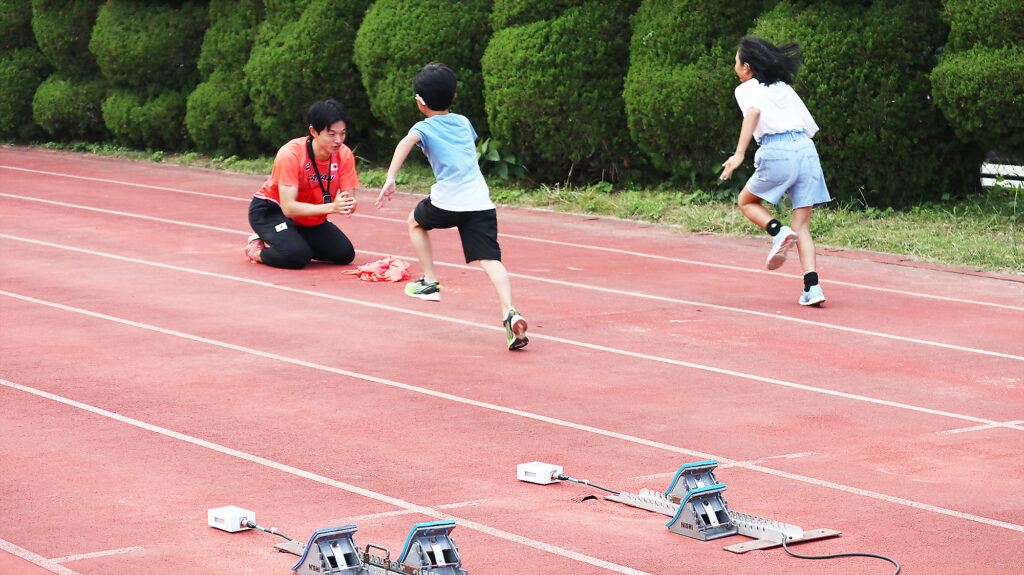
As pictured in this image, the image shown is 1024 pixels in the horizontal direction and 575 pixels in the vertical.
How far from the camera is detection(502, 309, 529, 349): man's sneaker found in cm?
780

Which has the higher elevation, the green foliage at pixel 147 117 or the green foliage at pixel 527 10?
the green foliage at pixel 527 10

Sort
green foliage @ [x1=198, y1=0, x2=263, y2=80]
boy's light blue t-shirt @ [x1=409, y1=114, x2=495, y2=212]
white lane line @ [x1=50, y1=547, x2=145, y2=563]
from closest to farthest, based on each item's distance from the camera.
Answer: white lane line @ [x1=50, y1=547, x2=145, y2=563] < boy's light blue t-shirt @ [x1=409, y1=114, x2=495, y2=212] < green foliage @ [x1=198, y1=0, x2=263, y2=80]

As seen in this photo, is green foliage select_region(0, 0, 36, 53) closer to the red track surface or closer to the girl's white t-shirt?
the red track surface

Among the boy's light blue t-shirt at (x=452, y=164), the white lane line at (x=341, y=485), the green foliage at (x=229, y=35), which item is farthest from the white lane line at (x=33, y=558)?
the green foliage at (x=229, y=35)

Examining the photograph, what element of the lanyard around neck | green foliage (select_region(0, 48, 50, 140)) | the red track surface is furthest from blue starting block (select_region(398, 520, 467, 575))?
green foliage (select_region(0, 48, 50, 140))

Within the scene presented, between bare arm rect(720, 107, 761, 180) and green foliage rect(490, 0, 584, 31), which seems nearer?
bare arm rect(720, 107, 761, 180)

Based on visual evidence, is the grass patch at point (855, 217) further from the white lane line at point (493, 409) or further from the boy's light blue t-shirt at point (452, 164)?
the white lane line at point (493, 409)

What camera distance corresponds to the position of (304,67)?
17688 mm

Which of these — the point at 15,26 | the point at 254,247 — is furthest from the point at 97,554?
the point at 15,26

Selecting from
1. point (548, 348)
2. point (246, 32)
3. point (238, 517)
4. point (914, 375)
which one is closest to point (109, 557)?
point (238, 517)

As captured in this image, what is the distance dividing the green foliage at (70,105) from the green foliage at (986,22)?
46.1ft

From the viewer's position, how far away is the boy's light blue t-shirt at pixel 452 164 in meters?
8.37

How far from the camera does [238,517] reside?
4754 millimetres

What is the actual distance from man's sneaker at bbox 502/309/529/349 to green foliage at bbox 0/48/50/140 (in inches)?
663
